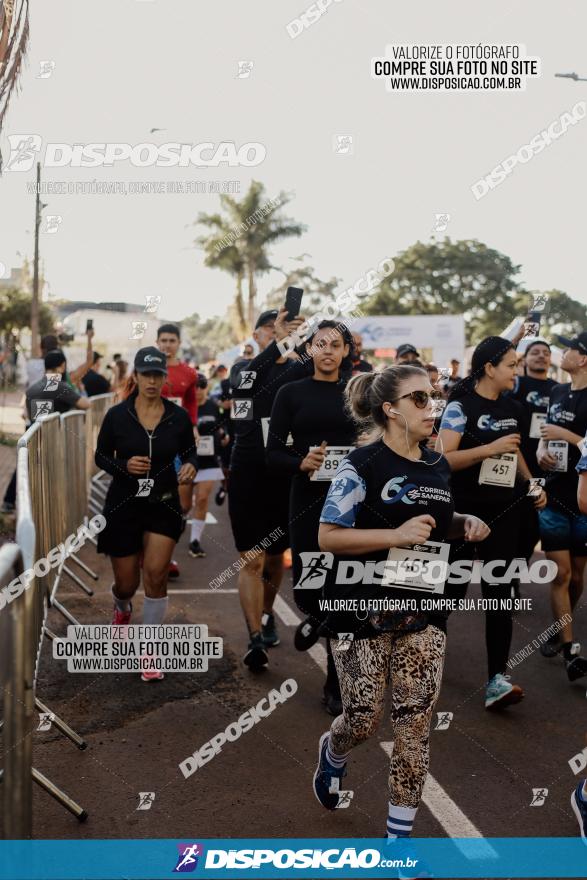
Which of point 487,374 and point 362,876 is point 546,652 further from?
point 362,876

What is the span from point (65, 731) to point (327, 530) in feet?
6.97

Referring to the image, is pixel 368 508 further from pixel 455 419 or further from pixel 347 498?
pixel 455 419

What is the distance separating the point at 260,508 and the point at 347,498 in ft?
9.71

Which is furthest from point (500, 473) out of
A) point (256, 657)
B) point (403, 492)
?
point (403, 492)

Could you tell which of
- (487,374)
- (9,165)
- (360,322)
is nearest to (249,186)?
(360,322)

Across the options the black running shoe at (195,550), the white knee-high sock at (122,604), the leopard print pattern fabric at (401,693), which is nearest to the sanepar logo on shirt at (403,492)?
the leopard print pattern fabric at (401,693)

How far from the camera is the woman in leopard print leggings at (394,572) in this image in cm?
388

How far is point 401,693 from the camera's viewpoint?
3.91 metres

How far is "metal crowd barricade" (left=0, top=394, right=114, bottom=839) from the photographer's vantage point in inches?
113

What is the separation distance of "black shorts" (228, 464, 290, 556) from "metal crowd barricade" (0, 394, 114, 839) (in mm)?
1304

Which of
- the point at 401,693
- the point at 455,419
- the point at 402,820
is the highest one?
the point at 455,419

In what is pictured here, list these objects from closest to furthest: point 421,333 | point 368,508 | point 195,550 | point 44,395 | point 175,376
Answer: point 368,508
point 175,376
point 44,395
point 195,550
point 421,333

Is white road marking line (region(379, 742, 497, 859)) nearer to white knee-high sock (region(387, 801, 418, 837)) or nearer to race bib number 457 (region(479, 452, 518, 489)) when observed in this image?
white knee-high sock (region(387, 801, 418, 837))

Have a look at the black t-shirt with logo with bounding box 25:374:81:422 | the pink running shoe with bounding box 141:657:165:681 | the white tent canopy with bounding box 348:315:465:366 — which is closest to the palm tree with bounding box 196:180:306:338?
the white tent canopy with bounding box 348:315:465:366
